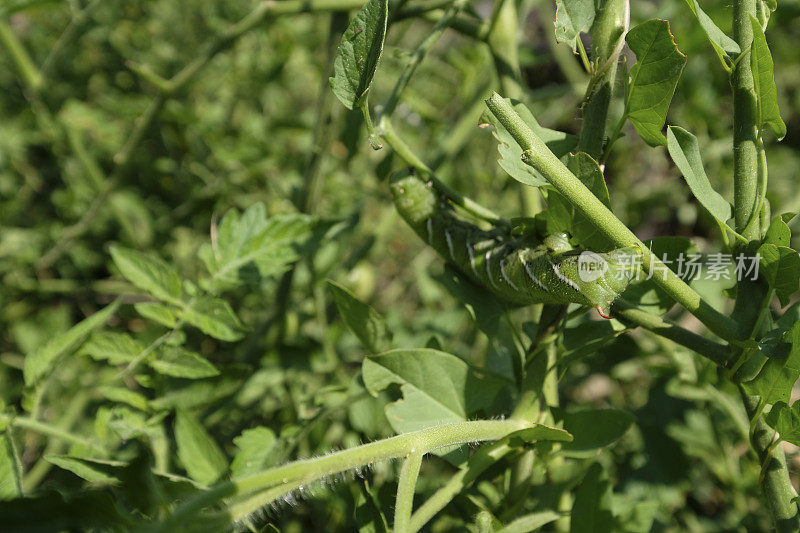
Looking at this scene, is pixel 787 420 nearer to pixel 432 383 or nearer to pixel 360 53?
pixel 432 383

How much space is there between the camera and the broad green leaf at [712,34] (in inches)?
19.1

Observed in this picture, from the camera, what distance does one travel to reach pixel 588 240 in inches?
21.6

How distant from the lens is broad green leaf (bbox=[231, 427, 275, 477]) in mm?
688

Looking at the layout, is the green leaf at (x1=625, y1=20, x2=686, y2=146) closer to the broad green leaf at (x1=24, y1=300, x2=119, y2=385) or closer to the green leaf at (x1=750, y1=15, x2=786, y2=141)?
the green leaf at (x1=750, y1=15, x2=786, y2=141)

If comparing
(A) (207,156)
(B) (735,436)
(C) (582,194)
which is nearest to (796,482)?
(B) (735,436)

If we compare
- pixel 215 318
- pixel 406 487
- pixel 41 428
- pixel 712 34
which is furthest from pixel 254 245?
pixel 712 34

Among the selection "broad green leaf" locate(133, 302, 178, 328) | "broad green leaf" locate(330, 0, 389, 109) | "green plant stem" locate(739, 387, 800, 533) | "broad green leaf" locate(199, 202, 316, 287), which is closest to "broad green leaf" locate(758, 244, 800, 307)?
"green plant stem" locate(739, 387, 800, 533)

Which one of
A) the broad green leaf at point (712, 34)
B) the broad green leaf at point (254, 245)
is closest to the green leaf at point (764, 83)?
the broad green leaf at point (712, 34)

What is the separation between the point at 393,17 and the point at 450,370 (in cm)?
49

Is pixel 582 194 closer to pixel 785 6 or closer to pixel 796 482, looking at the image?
pixel 785 6

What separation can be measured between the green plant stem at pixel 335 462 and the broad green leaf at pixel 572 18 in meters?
0.34

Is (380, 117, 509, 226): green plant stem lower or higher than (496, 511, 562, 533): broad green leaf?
higher

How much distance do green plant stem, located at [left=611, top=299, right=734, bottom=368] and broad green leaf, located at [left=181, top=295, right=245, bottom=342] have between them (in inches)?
17.2

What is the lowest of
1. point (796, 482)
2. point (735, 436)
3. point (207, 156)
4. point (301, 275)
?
point (796, 482)
